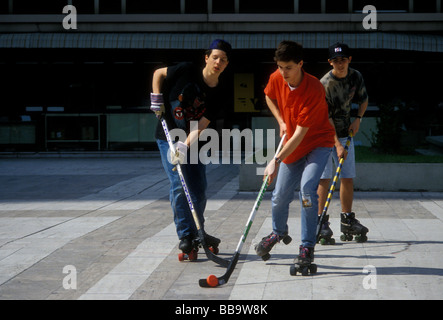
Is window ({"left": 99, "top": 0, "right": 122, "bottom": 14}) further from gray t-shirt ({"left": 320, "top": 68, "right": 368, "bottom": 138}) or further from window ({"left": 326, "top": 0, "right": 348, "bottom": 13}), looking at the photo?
gray t-shirt ({"left": 320, "top": 68, "right": 368, "bottom": 138})

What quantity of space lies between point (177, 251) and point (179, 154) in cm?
99

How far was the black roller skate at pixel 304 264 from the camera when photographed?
4699 millimetres

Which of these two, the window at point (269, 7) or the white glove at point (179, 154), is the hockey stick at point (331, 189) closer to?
the white glove at point (179, 154)

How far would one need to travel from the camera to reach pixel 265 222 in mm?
7172

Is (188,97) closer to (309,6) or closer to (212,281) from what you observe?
(212,281)

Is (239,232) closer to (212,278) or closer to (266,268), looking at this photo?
(266,268)

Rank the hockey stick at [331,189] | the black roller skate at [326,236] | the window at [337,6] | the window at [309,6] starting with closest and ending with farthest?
the hockey stick at [331,189] < the black roller skate at [326,236] < the window at [337,6] < the window at [309,6]

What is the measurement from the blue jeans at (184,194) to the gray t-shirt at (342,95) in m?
1.47

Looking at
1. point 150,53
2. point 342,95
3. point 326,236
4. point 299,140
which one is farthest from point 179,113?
point 150,53

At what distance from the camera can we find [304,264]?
470 centimetres

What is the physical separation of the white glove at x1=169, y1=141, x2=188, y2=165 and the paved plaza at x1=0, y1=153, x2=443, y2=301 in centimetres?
85

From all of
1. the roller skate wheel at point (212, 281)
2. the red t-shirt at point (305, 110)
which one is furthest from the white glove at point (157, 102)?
the roller skate wheel at point (212, 281)

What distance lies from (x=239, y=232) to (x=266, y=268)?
1.59 m
